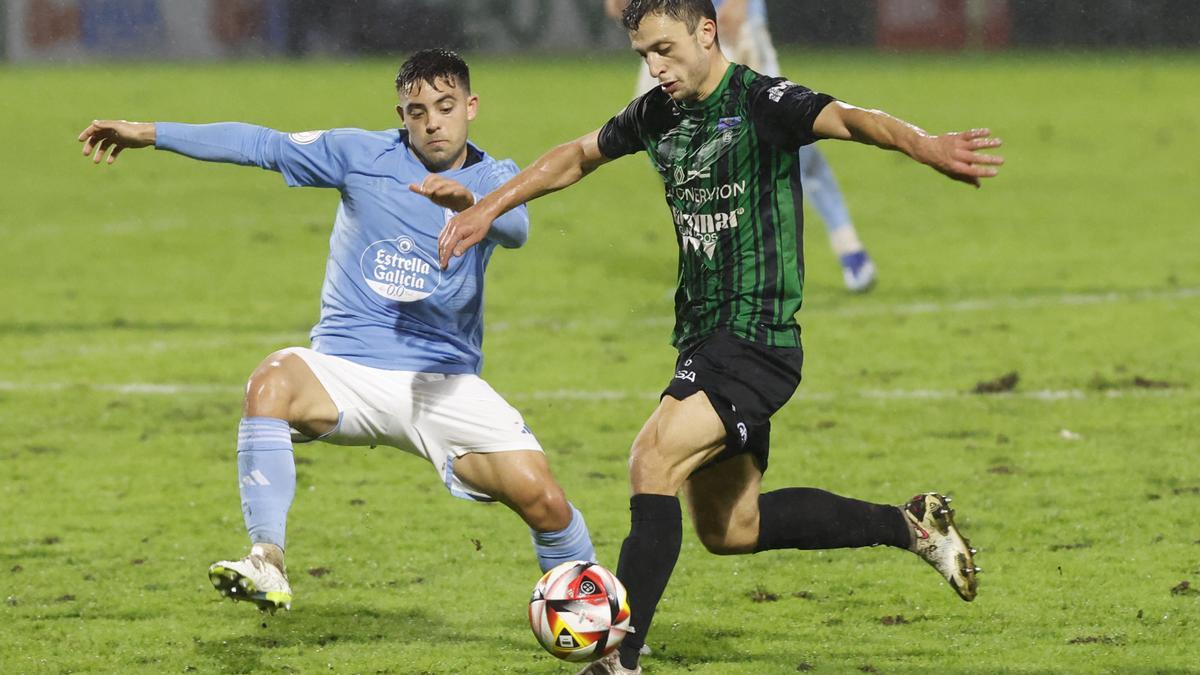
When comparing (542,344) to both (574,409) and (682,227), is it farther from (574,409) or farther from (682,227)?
(682,227)

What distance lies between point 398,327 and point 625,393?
149 inches

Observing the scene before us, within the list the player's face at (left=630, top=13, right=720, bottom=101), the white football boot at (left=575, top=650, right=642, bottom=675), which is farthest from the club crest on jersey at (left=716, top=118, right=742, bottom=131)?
the white football boot at (left=575, top=650, right=642, bottom=675)

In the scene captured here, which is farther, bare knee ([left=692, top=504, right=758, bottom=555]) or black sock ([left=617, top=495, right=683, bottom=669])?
bare knee ([left=692, top=504, right=758, bottom=555])

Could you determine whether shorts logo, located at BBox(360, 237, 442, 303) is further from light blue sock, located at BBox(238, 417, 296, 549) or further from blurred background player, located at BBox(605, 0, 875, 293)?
blurred background player, located at BBox(605, 0, 875, 293)

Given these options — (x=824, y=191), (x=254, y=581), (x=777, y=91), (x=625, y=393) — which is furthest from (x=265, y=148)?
(x=824, y=191)

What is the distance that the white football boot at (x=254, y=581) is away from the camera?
4.61 meters

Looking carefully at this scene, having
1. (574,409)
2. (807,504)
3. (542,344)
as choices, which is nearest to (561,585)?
(807,504)

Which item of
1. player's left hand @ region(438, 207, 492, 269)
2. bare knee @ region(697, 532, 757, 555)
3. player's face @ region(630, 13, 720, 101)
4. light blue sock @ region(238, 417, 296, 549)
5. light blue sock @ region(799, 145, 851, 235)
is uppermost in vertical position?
player's face @ region(630, 13, 720, 101)

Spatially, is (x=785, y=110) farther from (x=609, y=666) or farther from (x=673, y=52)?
(x=609, y=666)

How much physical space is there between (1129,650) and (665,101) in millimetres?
2090

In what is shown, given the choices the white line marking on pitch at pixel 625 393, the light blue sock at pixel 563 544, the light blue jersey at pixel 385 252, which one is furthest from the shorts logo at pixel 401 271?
the white line marking on pitch at pixel 625 393

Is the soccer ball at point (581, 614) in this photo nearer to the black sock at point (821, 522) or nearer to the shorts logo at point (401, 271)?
the black sock at point (821, 522)

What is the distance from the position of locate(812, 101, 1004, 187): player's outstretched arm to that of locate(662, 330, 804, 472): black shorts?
68 centimetres

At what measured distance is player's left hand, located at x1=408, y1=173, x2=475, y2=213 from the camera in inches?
192
